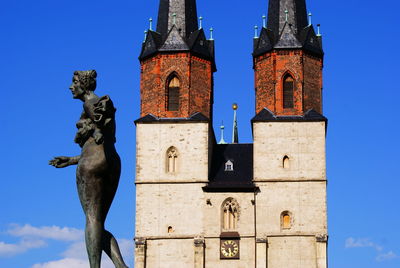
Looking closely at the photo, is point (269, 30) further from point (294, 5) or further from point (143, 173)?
point (143, 173)

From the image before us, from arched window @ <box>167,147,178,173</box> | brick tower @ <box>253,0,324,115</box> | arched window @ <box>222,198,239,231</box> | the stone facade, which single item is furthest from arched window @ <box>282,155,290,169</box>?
arched window @ <box>167,147,178,173</box>

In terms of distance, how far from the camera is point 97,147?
7.96 m

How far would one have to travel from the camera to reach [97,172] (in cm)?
788

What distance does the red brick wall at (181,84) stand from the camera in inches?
2024

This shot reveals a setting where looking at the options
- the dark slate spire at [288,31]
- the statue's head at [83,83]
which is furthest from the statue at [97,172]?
the dark slate spire at [288,31]

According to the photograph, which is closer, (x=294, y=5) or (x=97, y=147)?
(x=97, y=147)

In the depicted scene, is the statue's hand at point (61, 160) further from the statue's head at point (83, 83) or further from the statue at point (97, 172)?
the statue's head at point (83, 83)

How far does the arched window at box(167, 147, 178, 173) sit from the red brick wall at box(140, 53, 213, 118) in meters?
1.80

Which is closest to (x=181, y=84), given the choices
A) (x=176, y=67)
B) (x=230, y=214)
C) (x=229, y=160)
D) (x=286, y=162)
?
(x=176, y=67)

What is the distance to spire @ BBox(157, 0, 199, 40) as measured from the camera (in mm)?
52812

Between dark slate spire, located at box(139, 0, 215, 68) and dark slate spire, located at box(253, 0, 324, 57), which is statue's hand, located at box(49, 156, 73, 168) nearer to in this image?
dark slate spire, located at box(139, 0, 215, 68)

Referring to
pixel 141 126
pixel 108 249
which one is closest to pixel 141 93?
pixel 141 126

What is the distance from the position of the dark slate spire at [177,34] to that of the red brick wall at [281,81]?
3104mm

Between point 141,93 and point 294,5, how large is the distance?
9.39 metres
